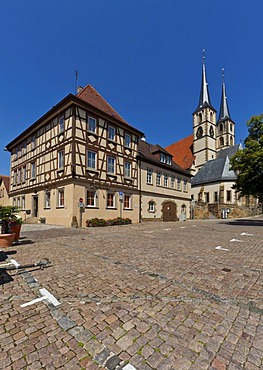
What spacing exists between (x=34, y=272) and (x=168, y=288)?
2861mm

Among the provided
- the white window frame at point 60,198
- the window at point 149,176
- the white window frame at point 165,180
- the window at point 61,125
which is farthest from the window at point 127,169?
the window at point 61,125

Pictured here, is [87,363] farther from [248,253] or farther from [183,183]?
[183,183]

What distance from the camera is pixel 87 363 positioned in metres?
1.93

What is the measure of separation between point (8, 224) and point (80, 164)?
29.8 ft

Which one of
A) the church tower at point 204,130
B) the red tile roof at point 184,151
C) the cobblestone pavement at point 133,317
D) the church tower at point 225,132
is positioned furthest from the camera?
the church tower at point 225,132

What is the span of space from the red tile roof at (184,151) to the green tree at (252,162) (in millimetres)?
30741

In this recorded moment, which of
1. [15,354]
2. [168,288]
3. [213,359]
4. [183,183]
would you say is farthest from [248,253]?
[183,183]

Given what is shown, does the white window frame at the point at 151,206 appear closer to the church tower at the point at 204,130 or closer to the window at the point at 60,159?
the window at the point at 60,159

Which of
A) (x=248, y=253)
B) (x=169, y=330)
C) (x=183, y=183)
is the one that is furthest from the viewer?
(x=183, y=183)

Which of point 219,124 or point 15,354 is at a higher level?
point 219,124

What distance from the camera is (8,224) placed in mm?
7523

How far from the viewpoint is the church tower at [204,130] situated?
5062cm

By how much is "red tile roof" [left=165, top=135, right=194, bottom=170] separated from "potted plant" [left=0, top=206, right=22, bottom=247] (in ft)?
152

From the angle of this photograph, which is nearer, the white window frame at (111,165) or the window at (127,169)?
the white window frame at (111,165)
